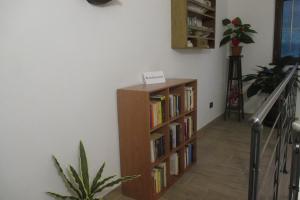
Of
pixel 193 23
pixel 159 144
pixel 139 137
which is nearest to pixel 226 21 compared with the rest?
pixel 193 23

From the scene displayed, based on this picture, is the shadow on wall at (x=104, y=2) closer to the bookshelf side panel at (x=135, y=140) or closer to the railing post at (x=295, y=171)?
the bookshelf side panel at (x=135, y=140)

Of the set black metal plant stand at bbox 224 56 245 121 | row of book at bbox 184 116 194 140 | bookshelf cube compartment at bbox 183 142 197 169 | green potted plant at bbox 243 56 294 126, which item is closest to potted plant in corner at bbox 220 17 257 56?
black metal plant stand at bbox 224 56 245 121

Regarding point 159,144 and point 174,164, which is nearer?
point 159,144

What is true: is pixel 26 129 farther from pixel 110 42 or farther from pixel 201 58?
pixel 201 58

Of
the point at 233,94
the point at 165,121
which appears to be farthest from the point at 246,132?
the point at 165,121

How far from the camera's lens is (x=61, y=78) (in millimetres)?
1696

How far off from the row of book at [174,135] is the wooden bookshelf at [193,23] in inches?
37.9

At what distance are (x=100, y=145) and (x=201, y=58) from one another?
2268 mm

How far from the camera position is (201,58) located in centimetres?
371

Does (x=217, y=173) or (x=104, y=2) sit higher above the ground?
(x=104, y=2)

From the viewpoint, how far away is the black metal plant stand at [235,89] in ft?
13.9

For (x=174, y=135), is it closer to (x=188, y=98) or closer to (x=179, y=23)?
(x=188, y=98)

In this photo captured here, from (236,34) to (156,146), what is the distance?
9.21 ft

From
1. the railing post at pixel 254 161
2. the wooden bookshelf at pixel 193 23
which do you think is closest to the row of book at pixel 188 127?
the wooden bookshelf at pixel 193 23
